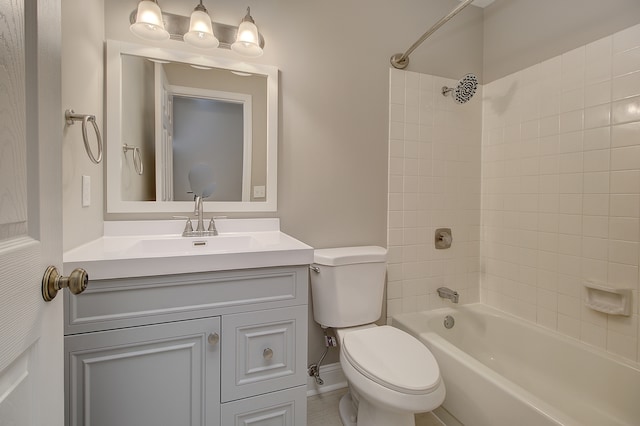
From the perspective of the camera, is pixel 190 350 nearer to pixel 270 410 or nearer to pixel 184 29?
pixel 270 410

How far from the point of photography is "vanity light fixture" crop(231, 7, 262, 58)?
4.94ft

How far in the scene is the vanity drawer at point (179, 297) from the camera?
932mm

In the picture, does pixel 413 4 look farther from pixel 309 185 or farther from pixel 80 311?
pixel 80 311

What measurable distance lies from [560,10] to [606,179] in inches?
38.6

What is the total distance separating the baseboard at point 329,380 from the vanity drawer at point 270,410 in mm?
592

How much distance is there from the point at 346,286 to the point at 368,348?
327 millimetres

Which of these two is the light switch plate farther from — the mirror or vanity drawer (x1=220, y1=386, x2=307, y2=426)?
vanity drawer (x1=220, y1=386, x2=307, y2=426)

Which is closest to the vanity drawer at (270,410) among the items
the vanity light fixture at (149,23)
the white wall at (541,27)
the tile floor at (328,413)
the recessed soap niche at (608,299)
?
the tile floor at (328,413)

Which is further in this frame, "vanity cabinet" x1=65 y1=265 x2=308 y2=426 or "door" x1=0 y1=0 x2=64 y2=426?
"vanity cabinet" x1=65 y1=265 x2=308 y2=426

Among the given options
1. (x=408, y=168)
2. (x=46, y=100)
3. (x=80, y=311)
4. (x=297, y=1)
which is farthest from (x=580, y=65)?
(x=80, y=311)

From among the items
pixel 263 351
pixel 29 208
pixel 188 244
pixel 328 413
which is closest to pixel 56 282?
pixel 29 208

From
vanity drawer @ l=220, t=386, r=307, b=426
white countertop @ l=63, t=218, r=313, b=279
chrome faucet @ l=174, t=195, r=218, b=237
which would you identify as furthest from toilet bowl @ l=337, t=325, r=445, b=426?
chrome faucet @ l=174, t=195, r=218, b=237

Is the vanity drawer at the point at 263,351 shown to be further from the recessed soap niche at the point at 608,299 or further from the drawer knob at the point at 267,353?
the recessed soap niche at the point at 608,299

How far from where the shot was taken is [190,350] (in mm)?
1046
